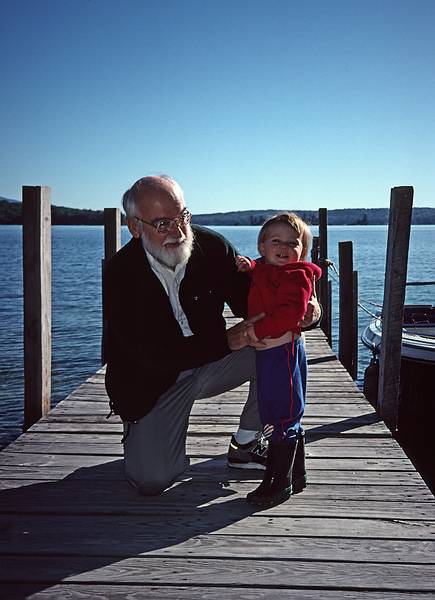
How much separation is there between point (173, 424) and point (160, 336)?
1.78 feet

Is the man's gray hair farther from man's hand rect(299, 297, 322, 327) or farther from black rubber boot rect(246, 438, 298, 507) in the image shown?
black rubber boot rect(246, 438, 298, 507)

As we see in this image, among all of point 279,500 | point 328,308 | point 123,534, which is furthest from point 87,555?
point 328,308

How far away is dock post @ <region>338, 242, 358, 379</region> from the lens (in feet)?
29.2

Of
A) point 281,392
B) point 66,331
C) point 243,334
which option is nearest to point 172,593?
point 281,392

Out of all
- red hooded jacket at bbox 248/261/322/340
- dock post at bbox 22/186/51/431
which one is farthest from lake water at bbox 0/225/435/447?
red hooded jacket at bbox 248/261/322/340

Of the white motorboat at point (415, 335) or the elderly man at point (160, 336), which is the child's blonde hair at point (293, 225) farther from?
the white motorboat at point (415, 335)

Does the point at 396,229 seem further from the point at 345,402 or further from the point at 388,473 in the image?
the point at 388,473

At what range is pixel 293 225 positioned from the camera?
365cm

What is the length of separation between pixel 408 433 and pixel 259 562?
7019 mm

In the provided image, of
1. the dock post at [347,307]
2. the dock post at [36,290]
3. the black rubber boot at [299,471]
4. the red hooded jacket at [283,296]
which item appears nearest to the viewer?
the red hooded jacket at [283,296]

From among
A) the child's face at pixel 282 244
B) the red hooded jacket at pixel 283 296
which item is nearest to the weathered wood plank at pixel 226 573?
the red hooded jacket at pixel 283 296

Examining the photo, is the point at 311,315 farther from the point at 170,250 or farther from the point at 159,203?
the point at 159,203

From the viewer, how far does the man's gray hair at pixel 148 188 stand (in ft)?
13.0

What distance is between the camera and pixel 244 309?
4375 millimetres
